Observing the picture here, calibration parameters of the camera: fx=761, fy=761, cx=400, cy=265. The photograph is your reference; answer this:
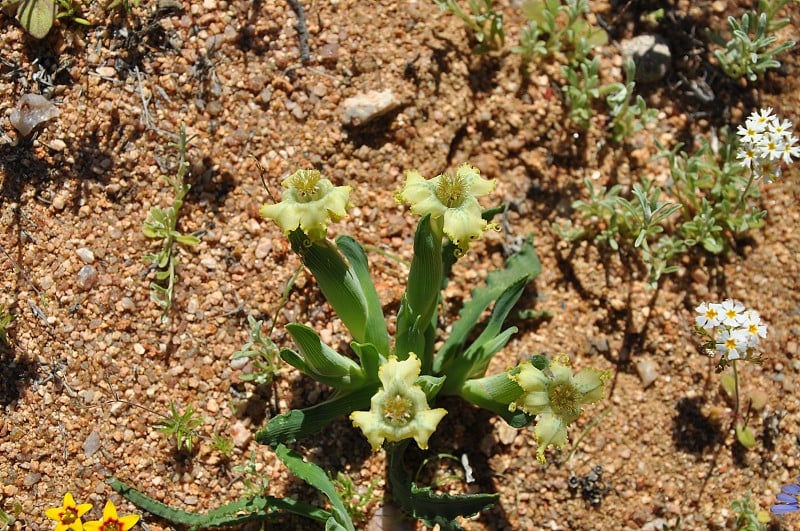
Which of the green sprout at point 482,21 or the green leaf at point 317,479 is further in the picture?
the green sprout at point 482,21

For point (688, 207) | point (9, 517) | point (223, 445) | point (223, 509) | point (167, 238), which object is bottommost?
point (9, 517)

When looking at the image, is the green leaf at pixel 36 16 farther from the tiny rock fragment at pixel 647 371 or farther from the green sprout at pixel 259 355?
the tiny rock fragment at pixel 647 371

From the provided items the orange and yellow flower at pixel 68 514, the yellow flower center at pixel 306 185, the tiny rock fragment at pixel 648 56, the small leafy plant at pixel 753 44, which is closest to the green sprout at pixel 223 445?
the orange and yellow flower at pixel 68 514

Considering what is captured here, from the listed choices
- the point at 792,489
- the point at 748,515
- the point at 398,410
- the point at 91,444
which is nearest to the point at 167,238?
the point at 91,444

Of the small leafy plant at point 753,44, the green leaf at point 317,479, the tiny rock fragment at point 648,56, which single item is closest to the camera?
the green leaf at point 317,479

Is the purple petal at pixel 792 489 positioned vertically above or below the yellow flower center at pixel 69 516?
above

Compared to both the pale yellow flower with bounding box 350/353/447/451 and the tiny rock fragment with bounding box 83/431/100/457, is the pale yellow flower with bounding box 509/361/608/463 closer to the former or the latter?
the pale yellow flower with bounding box 350/353/447/451

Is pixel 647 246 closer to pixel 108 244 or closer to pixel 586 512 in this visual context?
pixel 586 512

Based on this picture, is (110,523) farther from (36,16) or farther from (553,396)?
(36,16)
